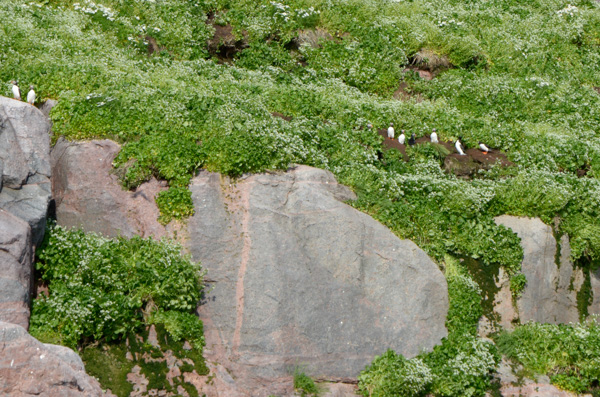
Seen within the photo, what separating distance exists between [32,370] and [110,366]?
2.11 m

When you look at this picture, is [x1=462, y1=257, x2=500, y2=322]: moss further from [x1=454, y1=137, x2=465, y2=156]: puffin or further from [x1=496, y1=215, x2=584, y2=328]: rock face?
[x1=454, y1=137, x2=465, y2=156]: puffin

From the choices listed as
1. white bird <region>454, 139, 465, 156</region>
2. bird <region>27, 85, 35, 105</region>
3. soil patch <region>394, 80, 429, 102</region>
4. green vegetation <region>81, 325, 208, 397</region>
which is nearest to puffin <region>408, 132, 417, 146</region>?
white bird <region>454, 139, 465, 156</region>

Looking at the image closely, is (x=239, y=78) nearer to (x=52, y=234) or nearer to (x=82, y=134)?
(x=82, y=134)

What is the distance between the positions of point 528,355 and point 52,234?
9.68 metres

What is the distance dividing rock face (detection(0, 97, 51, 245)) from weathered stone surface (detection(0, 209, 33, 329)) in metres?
0.43

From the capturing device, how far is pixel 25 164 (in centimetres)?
1266

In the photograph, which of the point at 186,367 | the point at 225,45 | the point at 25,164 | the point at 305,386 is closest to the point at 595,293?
the point at 305,386

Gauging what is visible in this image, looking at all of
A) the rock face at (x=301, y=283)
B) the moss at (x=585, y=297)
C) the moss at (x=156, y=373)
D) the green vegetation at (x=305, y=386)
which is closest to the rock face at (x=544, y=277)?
the moss at (x=585, y=297)

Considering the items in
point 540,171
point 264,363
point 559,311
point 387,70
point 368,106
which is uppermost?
point 387,70

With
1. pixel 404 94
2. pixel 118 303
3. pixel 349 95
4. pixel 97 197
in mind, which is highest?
pixel 404 94

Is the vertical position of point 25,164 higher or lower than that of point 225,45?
lower

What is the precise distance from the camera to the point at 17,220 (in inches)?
454

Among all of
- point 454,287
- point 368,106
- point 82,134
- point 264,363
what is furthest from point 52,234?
point 368,106

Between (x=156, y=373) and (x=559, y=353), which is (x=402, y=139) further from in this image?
(x=156, y=373)
